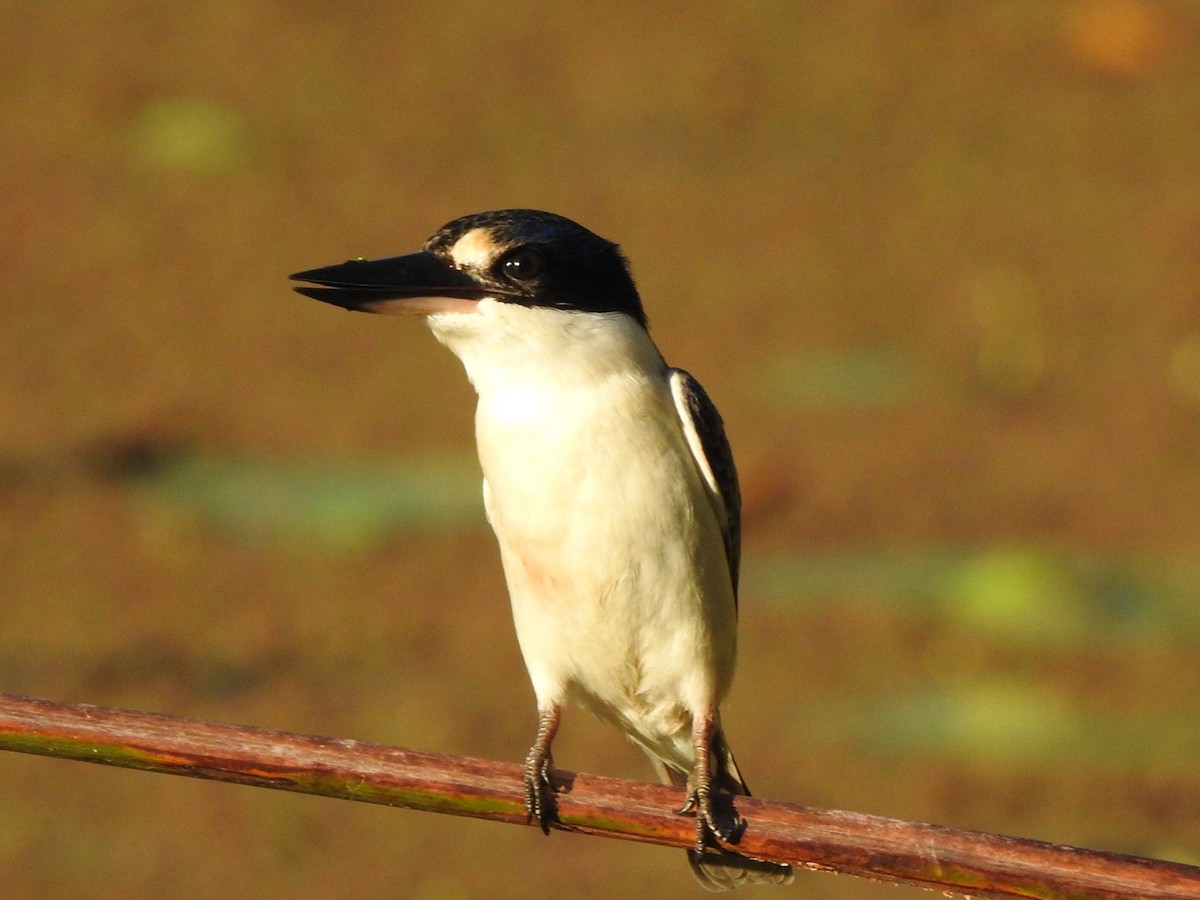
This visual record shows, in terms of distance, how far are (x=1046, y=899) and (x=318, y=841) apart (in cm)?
364

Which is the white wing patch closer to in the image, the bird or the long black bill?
the bird

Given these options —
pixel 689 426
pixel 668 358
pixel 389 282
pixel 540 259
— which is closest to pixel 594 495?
pixel 689 426

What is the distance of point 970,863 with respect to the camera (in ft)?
9.28

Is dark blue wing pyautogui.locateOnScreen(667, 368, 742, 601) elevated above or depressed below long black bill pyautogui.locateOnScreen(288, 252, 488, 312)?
below

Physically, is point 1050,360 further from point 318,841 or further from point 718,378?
point 318,841

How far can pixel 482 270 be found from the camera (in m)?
3.30

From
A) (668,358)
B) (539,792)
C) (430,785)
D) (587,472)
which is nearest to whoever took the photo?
(430,785)

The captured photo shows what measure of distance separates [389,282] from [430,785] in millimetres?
872

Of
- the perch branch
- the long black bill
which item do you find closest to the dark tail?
the perch branch

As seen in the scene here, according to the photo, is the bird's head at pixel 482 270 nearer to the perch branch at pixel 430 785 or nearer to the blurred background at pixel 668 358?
the perch branch at pixel 430 785

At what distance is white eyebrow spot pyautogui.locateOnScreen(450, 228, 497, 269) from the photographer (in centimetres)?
329

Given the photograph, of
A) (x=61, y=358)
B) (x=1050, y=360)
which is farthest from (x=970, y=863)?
(x=61, y=358)

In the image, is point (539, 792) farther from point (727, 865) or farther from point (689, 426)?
point (689, 426)

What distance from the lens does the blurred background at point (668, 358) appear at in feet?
20.5
